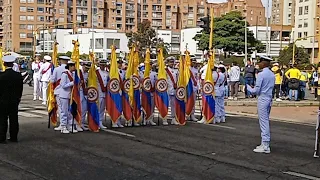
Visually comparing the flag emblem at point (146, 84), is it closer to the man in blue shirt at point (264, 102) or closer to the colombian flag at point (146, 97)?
the colombian flag at point (146, 97)

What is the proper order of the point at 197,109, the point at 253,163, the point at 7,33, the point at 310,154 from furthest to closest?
Answer: the point at 7,33 → the point at 197,109 → the point at 310,154 → the point at 253,163

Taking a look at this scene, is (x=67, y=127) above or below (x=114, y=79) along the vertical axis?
below

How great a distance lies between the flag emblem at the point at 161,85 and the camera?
49.9 ft

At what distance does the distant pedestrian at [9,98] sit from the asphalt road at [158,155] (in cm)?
39

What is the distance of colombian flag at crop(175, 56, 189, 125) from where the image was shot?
15.5 m

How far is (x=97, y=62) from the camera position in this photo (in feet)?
48.7

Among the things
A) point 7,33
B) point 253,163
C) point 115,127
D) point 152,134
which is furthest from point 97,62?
point 7,33

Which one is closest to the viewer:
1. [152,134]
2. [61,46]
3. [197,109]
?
[152,134]

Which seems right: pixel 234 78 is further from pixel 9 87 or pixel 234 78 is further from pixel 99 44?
pixel 99 44

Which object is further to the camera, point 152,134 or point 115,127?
point 115,127

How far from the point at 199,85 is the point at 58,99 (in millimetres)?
5119

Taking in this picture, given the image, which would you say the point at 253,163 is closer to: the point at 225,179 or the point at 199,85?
the point at 225,179

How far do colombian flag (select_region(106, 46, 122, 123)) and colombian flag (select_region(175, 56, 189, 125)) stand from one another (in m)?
1.94

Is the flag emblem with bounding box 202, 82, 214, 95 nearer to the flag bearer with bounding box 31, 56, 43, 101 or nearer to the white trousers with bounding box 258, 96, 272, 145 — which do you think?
the white trousers with bounding box 258, 96, 272, 145
